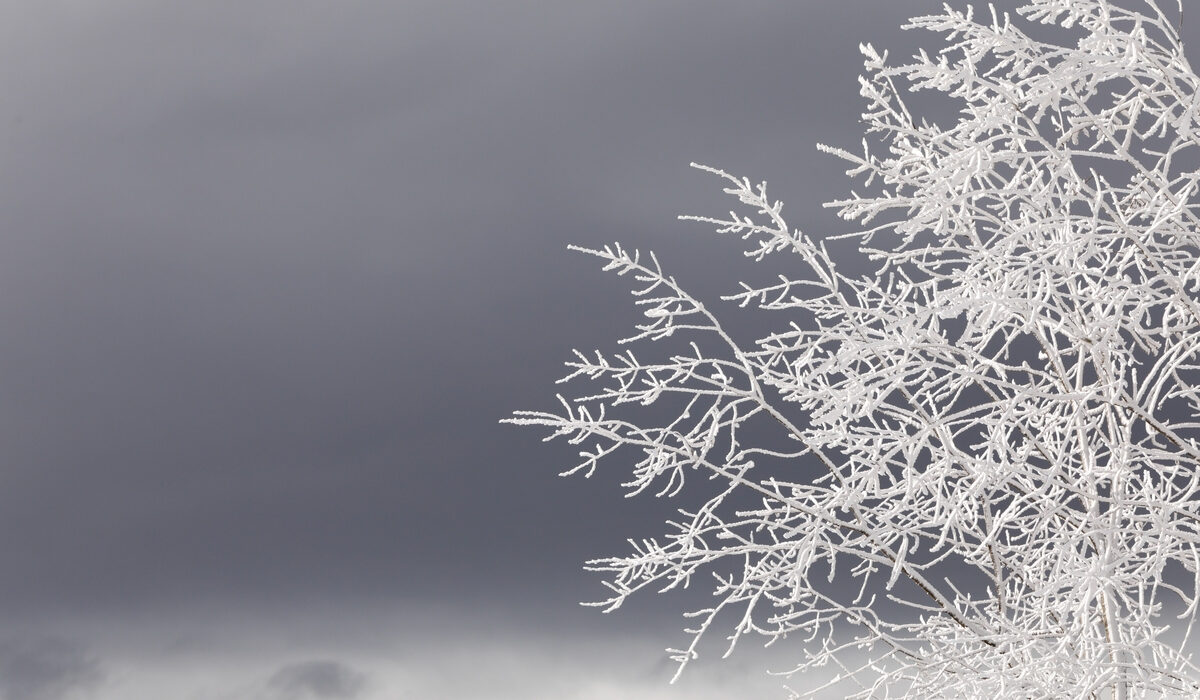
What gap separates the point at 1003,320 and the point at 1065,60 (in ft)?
4.49

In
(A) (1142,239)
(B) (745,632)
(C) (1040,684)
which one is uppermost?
(A) (1142,239)

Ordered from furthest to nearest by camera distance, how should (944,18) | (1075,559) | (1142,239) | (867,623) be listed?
(867,623), (944,18), (1075,559), (1142,239)

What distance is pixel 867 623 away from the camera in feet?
24.5

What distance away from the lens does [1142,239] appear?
5.76 m

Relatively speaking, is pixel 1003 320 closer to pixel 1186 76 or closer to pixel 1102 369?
pixel 1102 369

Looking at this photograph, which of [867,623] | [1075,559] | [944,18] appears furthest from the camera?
[867,623]

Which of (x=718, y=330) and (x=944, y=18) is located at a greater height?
(x=944, y=18)

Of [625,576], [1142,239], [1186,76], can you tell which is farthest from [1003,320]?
[625,576]

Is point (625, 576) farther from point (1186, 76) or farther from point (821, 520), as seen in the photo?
point (1186, 76)

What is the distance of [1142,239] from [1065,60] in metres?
1.04

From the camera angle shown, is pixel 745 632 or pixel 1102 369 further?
pixel 1102 369

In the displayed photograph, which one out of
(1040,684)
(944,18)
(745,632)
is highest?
(944,18)

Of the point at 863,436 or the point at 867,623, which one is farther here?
the point at 867,623

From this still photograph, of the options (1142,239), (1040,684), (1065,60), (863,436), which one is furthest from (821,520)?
(1065,60)
